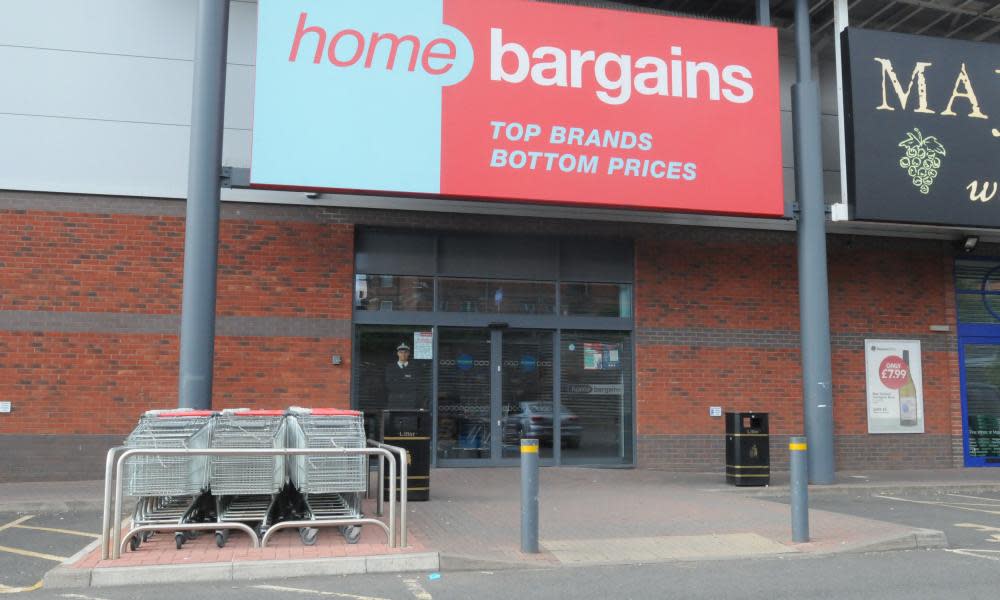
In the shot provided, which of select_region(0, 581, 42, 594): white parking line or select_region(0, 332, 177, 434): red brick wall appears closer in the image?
select_region(0, 581, 42, 594): white parking line

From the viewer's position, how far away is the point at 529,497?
827cm

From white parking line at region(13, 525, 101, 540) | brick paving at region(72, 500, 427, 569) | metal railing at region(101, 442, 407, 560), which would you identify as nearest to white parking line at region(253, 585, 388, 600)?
brick paving at region(72, 500, 427, 569)

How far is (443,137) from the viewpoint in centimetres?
1337

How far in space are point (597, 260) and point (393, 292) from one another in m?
3.78

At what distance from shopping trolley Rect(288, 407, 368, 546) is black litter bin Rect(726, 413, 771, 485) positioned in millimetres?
6706

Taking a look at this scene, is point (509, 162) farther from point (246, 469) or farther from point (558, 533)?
point (246, 469)

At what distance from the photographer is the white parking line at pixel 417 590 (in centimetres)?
680

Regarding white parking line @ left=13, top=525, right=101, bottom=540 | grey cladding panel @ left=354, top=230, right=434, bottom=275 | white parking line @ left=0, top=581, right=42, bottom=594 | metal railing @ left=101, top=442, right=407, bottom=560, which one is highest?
grey cladding panel @ left=354, top=230, right=434, bottom=275

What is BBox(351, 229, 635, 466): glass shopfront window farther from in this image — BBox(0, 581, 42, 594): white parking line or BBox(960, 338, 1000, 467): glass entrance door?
BBox(0, 581, 42, 594): white parking line

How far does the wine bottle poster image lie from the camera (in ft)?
54.5

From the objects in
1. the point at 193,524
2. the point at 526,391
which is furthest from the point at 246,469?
the point at 526,391

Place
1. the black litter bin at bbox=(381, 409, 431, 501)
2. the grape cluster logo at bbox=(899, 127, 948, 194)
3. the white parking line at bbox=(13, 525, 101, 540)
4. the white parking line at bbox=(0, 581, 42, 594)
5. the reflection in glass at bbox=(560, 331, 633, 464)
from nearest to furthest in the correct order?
the white parking line at bbox=(0, 581, 42, 594)
the white parking line at bbox=(13, 525, 101, 540)
the black litter bin at bbox=(381, 409, 431, 501)
the grape cluster logo at bbox=(899, 127, 948, 194)
the reflection in glass at bbox=(560, 331, 633, 464)

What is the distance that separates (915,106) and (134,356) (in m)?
13.6

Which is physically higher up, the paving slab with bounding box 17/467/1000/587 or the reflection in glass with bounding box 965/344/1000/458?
the reflection in glass with bounding box 965/344/1000/458
